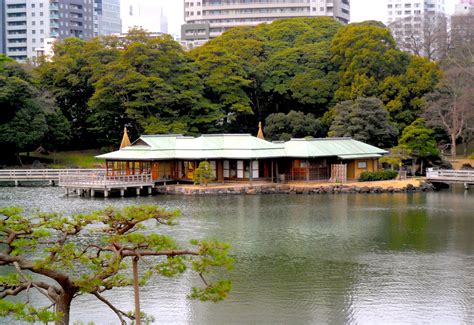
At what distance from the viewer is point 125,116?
5203 centimetres

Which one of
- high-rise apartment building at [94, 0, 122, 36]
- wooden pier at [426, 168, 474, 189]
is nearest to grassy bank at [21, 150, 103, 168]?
wooden pier at [426, 168, 474, 189]

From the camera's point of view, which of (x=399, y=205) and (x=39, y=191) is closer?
(x=399, y=205)

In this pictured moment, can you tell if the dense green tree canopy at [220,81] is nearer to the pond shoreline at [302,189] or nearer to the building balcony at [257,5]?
the pond shoreline at [302,189]

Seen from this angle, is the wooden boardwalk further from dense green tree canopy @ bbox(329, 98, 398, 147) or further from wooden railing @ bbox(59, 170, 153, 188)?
dense green tree canopy @ bbox(329, 98, 398, 147)

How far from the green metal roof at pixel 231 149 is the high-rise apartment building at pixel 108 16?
83.5 m

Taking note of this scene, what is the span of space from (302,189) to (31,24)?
72.0m

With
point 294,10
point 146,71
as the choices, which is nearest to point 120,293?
point 146,71

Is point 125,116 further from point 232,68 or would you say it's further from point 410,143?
point 410,143

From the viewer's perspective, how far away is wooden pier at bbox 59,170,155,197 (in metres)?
37.4

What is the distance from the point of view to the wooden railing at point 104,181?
37.4 metres

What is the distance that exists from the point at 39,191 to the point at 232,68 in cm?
1785

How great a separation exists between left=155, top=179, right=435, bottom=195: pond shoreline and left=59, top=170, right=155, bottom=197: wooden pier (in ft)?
3.71

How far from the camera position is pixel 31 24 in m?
99.9

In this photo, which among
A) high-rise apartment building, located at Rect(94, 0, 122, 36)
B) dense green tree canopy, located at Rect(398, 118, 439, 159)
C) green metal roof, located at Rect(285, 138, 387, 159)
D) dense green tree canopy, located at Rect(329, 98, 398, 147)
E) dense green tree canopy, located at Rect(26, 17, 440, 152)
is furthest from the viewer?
high-rise apartment building, located at Rect(94, 0, 122, 36)
